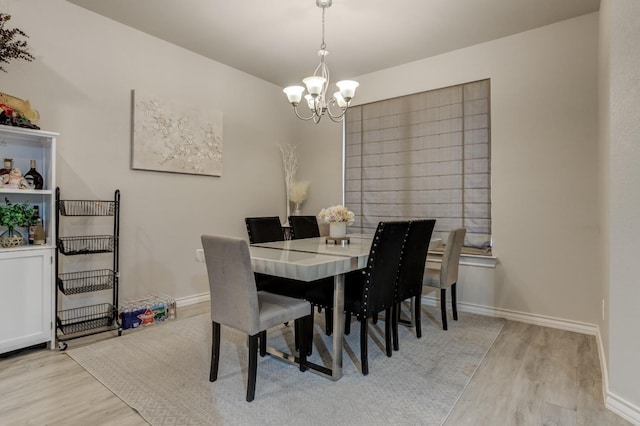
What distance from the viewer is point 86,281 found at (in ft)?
10.2

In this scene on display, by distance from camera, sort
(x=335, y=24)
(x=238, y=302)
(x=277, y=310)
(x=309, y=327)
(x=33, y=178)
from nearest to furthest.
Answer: (x=238, y=302), (x=277, y=310), (x=309, y=327), (x=33, y=178), (x=335, y=24)

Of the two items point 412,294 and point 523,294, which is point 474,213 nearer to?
point 523,294

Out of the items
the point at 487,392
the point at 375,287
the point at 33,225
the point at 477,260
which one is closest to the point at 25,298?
the point at 33,225

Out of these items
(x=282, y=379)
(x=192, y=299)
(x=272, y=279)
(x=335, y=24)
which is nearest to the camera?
(x=282, y=379)

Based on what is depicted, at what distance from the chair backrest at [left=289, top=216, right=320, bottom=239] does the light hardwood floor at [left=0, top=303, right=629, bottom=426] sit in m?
1.95

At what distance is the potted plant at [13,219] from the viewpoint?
241 cm

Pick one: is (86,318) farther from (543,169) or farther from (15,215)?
(543,169)

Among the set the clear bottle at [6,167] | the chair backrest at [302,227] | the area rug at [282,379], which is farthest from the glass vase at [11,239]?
the chair backrest at [302,227]

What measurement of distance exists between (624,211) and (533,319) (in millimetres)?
1854

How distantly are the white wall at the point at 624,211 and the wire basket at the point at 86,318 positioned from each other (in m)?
3.51

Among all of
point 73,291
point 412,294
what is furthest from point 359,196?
point 73,291

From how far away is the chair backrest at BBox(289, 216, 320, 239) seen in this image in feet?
11.9

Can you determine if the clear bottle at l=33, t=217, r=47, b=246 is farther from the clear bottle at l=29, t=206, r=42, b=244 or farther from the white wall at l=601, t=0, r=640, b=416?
the white wall at l=601, t=0, r=640, b=416

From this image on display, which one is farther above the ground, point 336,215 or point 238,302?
point 336,215
